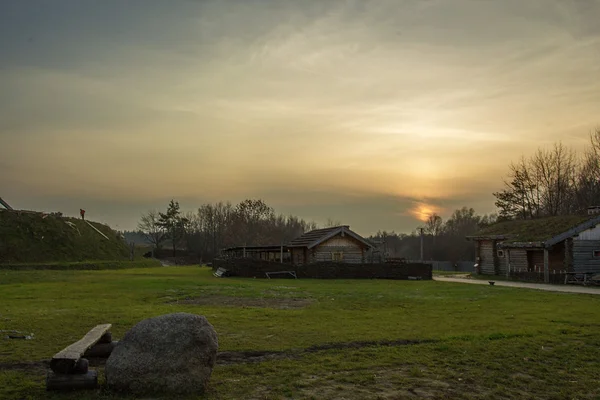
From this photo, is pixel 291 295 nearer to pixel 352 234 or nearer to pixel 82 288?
pixel 82 288

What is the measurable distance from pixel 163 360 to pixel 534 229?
41.4 metres

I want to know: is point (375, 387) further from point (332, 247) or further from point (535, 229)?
point (332, 247)

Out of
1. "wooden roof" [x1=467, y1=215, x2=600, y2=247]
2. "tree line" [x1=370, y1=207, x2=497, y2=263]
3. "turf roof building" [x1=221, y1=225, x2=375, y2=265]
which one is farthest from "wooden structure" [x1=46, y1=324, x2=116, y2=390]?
"tree line" [x1=370, y1=207, x2=497, y2=263]

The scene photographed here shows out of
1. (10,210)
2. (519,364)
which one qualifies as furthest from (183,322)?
(10,210)

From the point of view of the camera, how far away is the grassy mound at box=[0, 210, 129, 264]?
5850 centimetres

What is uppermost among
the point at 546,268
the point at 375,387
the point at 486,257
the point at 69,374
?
the point at 486,257

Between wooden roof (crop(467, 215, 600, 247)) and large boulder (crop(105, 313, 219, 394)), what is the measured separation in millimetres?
35543

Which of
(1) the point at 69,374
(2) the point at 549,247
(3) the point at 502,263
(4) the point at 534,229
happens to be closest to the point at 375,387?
(1) the point at 69,374

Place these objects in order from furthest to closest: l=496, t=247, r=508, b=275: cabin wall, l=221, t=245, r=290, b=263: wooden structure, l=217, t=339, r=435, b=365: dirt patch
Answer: l=221, t=245, r=290, b=263: wooden structure < l=496, t=247, r=508, b=275: cabin wall < l=217, t=339, r=435, b=365: dirt patch

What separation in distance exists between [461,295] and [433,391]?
18.5 m

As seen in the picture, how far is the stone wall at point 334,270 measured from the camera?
4328 centimetres

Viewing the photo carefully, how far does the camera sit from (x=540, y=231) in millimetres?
41562

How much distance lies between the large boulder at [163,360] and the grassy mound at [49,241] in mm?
53082

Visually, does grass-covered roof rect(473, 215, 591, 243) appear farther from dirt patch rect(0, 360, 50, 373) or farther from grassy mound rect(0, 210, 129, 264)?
grassy mound rect(0, 210, 129, 264)
